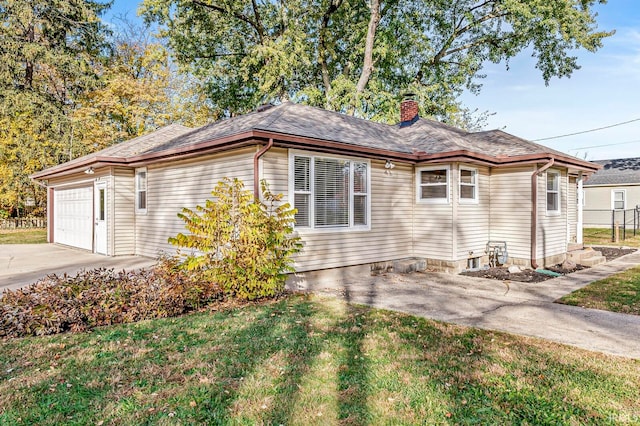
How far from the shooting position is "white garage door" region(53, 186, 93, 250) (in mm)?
12172

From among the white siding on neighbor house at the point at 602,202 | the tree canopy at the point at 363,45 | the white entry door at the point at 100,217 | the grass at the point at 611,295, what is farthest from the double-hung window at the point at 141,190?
the white siding on neighbor house at the point at 602,202

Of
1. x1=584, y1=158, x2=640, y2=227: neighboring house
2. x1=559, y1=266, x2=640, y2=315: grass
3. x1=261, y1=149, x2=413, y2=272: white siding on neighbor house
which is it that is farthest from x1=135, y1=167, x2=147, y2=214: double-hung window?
x1=584, y1=158, x2=640, y2=227: neighboring house

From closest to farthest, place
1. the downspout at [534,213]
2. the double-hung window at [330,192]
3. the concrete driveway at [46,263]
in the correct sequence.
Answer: the double-hung window at [330,192], the concrete driveway at [46,263], the downspout at [534,213]

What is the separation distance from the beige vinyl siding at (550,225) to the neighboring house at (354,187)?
3 cm

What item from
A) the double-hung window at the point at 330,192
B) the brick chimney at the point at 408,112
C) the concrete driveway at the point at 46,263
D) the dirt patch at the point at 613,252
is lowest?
the dirt patch at the point at 613,252

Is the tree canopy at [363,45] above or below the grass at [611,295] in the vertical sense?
above

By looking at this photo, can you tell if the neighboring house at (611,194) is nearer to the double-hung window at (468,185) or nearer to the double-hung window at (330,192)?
the double-hung window at (468,185)

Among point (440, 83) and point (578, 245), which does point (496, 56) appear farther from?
point (578, 245)

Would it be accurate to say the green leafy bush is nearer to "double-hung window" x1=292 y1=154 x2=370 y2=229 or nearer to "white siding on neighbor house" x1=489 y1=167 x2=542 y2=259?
"double-hung window" x1=292 y1=154 x2=370 y2=229

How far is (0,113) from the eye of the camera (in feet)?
66.2

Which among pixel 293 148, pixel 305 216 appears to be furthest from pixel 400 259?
pixel 293 148

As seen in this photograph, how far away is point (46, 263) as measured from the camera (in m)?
9.79

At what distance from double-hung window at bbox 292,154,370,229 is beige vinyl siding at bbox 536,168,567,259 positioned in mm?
4716

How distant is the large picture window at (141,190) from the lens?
1080 cm
